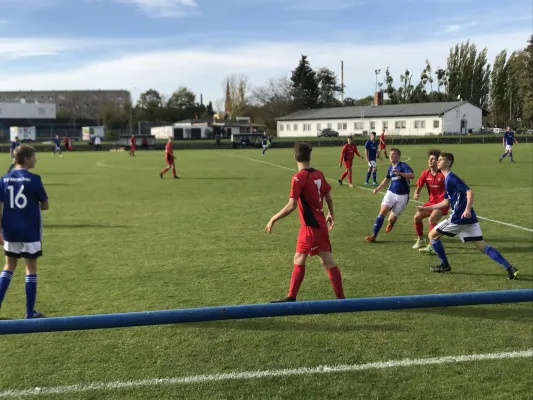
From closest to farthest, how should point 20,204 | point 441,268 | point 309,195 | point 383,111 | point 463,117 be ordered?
point 20,204
point 309,195
point 441,268
point 463,117
point 383,111

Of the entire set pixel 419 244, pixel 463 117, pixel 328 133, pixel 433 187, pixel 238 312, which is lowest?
pixel 419 244

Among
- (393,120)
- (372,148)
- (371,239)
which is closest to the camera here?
(371,239)

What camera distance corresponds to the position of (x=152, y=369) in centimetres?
449

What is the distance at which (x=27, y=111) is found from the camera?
100062 millimetres

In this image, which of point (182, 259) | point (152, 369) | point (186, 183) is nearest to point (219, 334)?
point (152, 369)

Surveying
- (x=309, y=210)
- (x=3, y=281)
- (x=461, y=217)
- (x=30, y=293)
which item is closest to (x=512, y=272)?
(x=461, y=217)

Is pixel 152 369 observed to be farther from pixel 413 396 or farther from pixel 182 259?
pixel 182 259

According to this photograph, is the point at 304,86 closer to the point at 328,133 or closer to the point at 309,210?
the point at 328,133

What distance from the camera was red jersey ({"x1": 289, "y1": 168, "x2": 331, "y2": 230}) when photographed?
18.8 feet

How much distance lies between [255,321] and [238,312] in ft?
11.7

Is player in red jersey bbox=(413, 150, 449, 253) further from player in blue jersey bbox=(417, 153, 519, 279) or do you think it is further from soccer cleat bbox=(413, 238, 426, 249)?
player in blue jersey bbox=(417, 153, 519, 279)

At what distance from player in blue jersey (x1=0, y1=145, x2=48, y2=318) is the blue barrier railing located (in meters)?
3.92

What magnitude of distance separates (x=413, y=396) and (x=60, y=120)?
102719 mm

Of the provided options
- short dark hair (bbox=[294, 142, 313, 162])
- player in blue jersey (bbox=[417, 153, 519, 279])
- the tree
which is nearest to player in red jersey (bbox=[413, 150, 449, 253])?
player in blue jersey (bbox=[417, 153, 519, 279])
